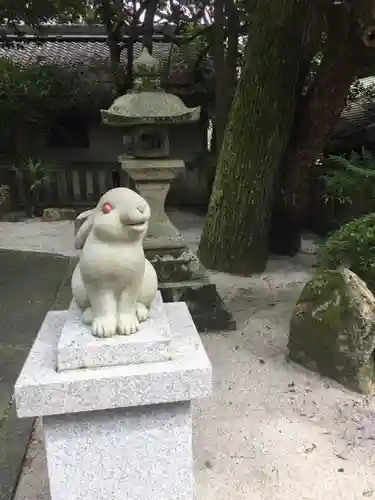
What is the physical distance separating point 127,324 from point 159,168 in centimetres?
259

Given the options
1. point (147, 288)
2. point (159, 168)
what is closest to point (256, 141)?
point (159, 168)

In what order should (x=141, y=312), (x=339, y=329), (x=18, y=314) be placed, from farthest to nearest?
(x=18, y=314)
(x=339, y=329)
(x=141, y=312)

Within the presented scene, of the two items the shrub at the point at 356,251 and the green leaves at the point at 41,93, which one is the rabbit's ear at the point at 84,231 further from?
the green leaves at the point at 41,93

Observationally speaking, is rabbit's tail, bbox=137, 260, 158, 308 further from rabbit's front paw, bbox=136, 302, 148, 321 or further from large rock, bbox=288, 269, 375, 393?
large rock, bbox=288, 269, 375, 393

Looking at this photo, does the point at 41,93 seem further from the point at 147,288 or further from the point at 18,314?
the point at 147,288

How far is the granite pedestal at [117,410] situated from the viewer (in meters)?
1.86

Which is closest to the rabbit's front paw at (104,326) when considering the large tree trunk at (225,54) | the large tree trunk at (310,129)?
the large tree trunk at (310,129)

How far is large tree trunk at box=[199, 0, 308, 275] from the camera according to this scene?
17.8 ft

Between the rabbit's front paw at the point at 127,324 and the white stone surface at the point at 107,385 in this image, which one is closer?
the white stone surface at the point at 107,385

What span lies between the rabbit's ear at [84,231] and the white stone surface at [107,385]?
1.57 feet

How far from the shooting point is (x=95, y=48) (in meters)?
12.6

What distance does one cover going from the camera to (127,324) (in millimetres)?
2002

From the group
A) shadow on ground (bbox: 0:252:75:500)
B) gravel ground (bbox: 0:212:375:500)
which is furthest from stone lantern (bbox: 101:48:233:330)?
shadow on ground (bbox: 0:252:75:500)

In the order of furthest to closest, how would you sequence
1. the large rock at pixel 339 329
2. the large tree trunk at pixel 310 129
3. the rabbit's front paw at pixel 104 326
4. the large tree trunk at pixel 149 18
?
the large tree trunk at pixel 149 18 → the large tree trunk at pixel 310 129 → the large rock at pixel 339 329 → the rabbit's front paw at pixel 104 326
